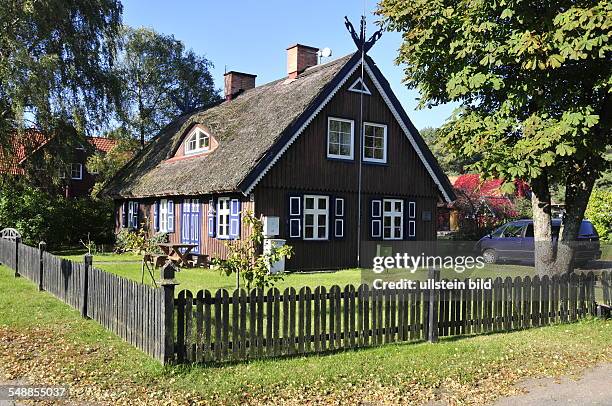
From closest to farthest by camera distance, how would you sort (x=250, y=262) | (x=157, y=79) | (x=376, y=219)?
(x=250, y=262)
(x=376, y=219)
(x=157, y=79)

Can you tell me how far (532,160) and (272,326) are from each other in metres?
5.32

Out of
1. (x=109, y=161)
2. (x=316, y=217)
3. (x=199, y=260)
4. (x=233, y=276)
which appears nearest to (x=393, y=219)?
(x=316, y=217)

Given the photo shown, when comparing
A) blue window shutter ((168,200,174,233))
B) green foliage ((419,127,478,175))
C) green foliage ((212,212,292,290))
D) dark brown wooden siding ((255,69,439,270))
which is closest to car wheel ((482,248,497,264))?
dark brown wooden siding ((255,69,439,270))

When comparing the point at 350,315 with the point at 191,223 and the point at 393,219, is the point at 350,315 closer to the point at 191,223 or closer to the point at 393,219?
the point at 393,219

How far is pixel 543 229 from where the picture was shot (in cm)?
1131

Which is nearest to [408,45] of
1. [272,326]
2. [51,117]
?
[272,326]

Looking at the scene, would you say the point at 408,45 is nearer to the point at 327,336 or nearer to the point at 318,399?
the point at 327,336

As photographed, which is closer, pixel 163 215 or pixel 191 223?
pixel 191 223

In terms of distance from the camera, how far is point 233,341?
7.25 metres

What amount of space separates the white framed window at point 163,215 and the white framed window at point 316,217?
281 inches

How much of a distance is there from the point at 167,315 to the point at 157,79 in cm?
3871

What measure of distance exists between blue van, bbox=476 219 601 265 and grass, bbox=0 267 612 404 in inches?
481

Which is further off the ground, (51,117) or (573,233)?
(51,117)

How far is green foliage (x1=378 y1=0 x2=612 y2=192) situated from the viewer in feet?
29.7
